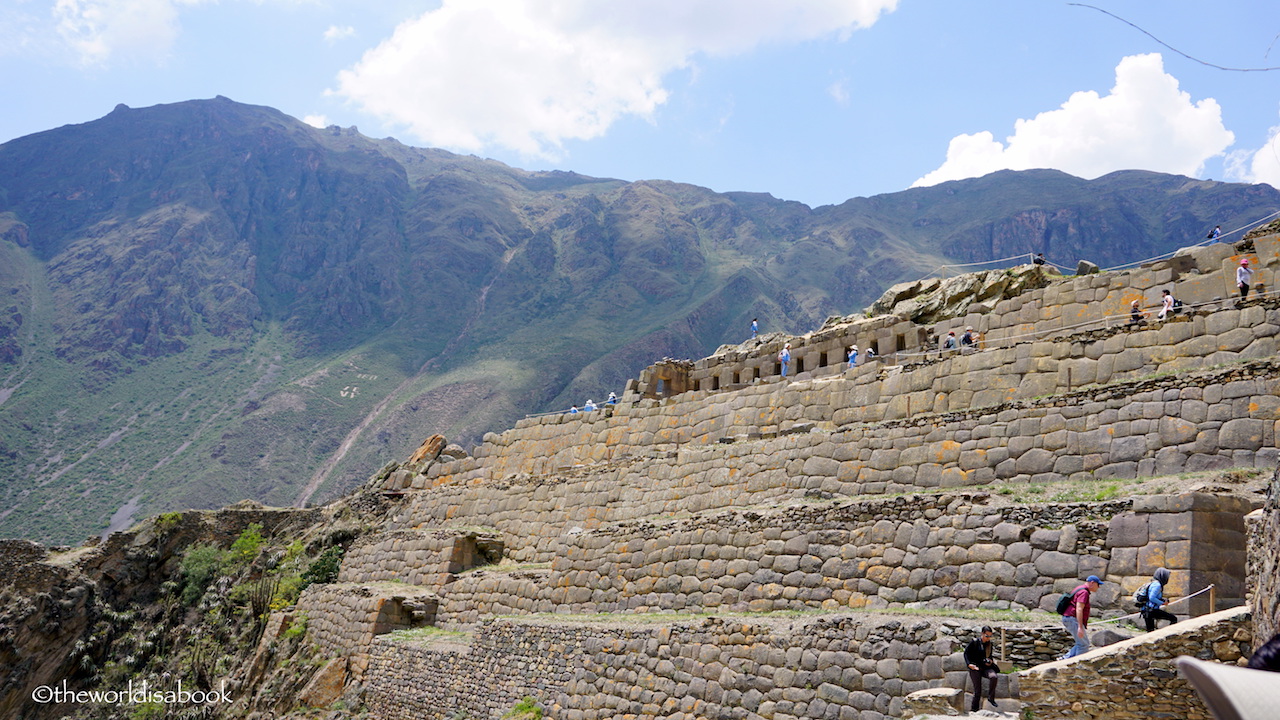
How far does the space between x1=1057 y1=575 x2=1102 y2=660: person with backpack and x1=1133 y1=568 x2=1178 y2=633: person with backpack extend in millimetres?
570

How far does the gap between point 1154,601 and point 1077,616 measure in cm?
85

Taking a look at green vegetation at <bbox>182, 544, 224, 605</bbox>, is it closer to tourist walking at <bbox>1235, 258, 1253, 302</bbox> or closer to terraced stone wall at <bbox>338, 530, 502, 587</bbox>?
terraced stone wall at <bbox>338, 530, 502, 587</bbox>

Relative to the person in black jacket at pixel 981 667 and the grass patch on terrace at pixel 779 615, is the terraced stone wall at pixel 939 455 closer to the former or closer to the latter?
the grass patch on terrace at pixel 779 615

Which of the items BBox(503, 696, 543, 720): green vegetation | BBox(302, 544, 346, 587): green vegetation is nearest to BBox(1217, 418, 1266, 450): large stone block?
BBox(503, 696, 543, 720): green vegetation

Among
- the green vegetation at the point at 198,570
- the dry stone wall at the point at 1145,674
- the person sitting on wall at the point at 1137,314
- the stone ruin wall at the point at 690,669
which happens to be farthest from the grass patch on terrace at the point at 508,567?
the dry stone wall at the point at 1145,674

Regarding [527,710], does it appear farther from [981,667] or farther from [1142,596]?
[1142,596]

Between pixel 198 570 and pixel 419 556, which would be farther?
pixel 198 570

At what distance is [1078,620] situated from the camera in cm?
1116

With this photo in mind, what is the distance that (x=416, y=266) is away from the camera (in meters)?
117

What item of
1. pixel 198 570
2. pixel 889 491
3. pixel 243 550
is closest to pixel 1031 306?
pixel 889 491

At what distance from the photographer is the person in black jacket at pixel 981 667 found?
36.5 feet

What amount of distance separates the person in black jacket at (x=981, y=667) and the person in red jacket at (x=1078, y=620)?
79 centimetres

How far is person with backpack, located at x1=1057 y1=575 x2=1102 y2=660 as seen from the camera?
35.8 feet

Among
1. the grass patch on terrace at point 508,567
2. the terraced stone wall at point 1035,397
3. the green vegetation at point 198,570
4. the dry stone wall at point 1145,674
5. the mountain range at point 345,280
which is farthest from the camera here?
the mountain range at point 345,280
